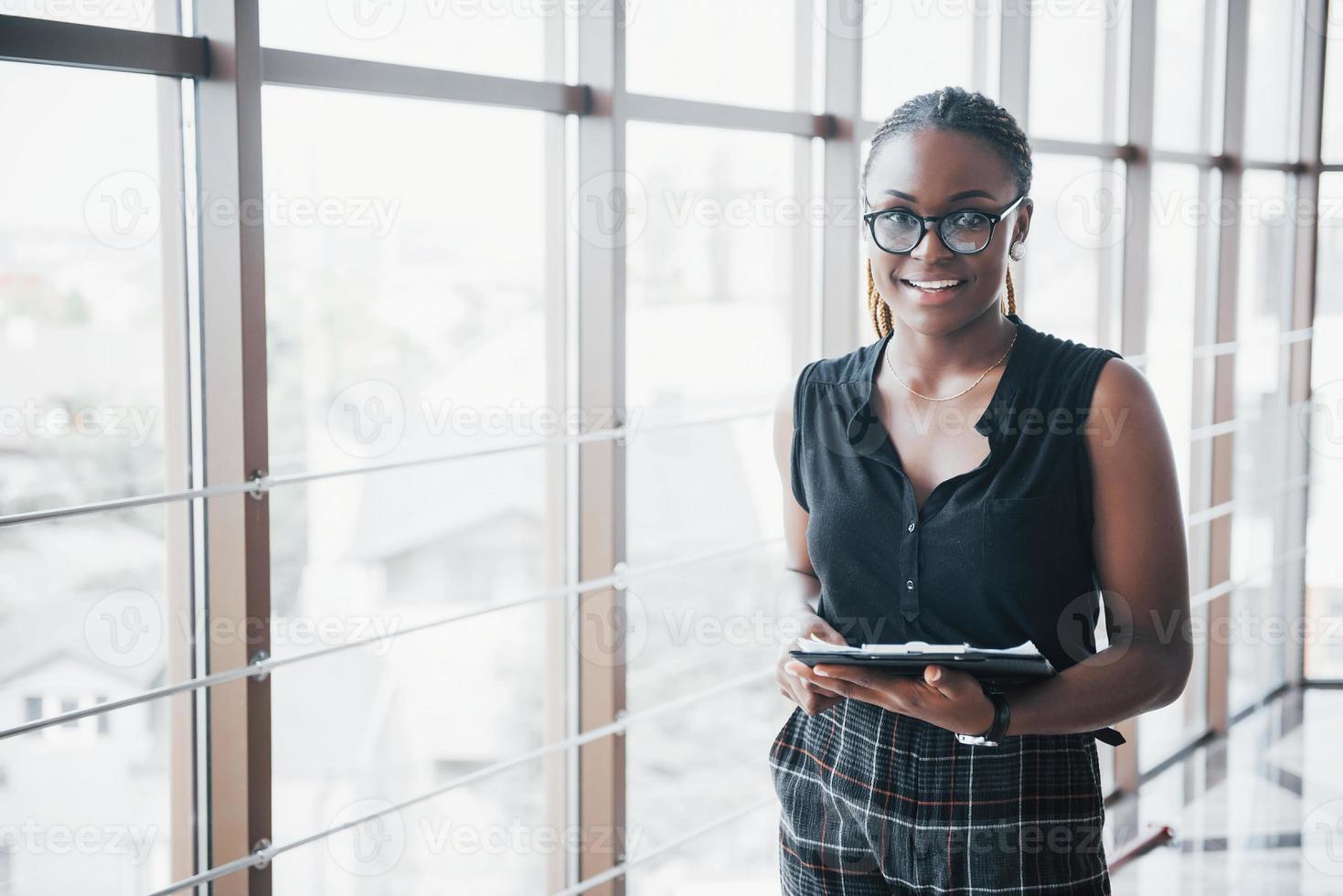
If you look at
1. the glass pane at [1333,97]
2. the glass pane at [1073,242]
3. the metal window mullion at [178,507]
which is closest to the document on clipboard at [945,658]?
the metal window mullion at [178,507]

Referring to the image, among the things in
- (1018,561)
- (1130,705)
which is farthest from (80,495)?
(1130,705)

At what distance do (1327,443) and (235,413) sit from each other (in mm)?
3968

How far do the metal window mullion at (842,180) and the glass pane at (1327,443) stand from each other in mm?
2500

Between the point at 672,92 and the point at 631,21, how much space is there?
15 centimetres

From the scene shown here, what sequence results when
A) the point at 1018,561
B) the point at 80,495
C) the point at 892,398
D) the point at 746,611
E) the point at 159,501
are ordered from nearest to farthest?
1. the point at 1018,561
2. the point at 892,398
3. the point at 159,501
4. the point at 80,495
5. the point at 746,611

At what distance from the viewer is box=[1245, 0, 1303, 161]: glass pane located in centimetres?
397

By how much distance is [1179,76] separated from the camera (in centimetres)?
363

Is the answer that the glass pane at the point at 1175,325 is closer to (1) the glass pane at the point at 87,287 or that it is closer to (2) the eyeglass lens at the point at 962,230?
(2) the eyeglass lens at the point at 962,230

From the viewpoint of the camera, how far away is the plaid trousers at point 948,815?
1.18 m

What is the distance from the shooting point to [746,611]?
107 inches

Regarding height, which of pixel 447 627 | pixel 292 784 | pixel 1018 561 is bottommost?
pixel 292 784

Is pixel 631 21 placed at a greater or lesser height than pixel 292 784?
greater

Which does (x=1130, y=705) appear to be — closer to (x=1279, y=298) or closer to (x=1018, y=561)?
(x=1018, y=561)

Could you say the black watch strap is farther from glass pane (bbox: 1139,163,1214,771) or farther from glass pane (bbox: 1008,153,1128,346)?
glass pane (bbox: 1139,163,1214,771)
